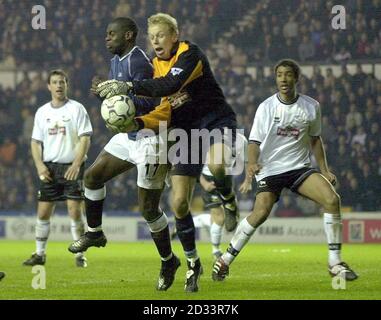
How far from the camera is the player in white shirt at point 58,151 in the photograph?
11.5 metres

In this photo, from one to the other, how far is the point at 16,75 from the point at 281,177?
11.4 metres

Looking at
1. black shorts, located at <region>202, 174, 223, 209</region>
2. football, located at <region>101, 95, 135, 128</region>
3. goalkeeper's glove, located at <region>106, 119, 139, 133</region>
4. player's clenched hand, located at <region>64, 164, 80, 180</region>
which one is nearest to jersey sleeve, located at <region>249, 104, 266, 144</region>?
goalkeeper's glove, located at <region>106, 119, 139, 133</region>

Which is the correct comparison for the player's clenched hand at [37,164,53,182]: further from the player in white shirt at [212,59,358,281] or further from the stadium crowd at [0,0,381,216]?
the stadium crowd at [0,0,381,216]

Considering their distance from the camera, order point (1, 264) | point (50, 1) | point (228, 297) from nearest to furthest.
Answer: point (228, 297) → point (1, 264) → point (50, 1)

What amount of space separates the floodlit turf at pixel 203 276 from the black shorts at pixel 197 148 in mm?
1016

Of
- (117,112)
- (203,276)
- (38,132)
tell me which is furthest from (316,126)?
(38,132)

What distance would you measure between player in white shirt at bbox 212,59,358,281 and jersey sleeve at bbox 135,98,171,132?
113 cm

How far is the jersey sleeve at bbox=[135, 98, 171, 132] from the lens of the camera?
317 inches

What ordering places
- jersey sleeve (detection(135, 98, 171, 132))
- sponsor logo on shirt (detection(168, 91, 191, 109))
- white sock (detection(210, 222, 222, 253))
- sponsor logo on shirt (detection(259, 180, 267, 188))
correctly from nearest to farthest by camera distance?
jersey sleeve (detection(135, 98, 171, 132)), sponsor logo on shirt (detection(168, 91, 191, 109)), sponsor logo on shirt (detection(259, 180, 267, 188)), white sock (detection(210, 222, 222, 253))

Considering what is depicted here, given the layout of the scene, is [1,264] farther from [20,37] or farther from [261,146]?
[20,37]

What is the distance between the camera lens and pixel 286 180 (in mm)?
8938

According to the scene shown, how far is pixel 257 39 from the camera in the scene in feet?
60.3

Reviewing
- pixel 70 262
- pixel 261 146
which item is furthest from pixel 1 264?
pixel 261 146

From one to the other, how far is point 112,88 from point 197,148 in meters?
0.97
